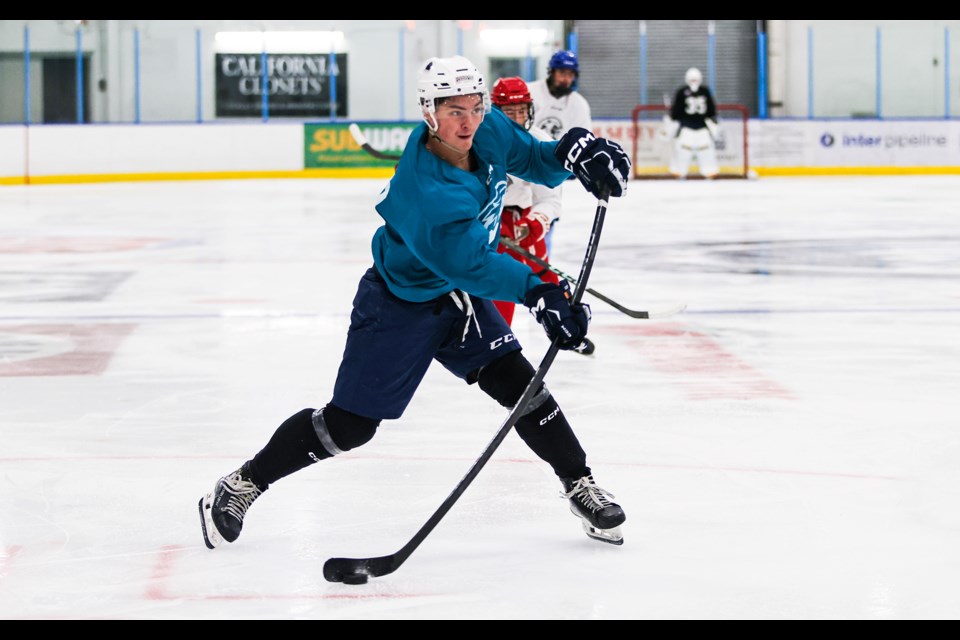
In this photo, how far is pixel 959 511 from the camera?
298 cm

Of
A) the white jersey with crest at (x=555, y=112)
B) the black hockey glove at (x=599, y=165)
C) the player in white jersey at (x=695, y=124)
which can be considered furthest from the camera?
the player in white jersey at (x=695, y=124)

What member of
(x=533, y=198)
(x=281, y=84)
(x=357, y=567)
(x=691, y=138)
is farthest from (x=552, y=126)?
(x=281, y=84)

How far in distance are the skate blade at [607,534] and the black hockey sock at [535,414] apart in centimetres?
12

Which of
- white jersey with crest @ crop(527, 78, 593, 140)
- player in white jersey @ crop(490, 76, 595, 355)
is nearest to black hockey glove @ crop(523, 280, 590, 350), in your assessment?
player in white jersey @ crop(490, 76, 595, 355)

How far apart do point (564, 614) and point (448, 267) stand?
61 centimetres

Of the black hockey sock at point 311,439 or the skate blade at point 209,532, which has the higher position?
the black hockey sock at point 311,439

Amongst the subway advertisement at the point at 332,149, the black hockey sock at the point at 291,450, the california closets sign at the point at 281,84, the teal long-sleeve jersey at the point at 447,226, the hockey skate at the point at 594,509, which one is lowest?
the hockey skate at the point at 594,509

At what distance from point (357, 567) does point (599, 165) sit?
2.79 feet

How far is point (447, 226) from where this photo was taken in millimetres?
2445

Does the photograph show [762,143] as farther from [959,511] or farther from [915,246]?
[959,511]

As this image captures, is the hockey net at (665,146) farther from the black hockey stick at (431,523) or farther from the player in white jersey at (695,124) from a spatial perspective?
the black hockey stick at (431,523)

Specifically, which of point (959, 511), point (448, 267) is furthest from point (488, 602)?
point (959, 511)

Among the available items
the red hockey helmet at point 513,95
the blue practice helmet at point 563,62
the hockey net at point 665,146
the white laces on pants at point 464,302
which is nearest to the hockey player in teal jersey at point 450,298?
the white laces on pants at point 464,302

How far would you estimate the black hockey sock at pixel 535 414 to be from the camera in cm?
277
